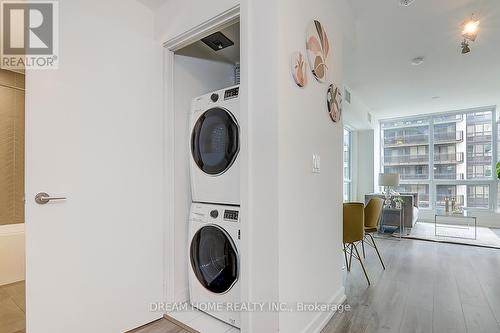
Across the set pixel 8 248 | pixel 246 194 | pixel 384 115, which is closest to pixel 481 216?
pixel 384 115

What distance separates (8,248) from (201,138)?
221 cm

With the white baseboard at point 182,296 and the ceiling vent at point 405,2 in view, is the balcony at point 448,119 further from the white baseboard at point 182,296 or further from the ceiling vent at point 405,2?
the white baseboard at point 182,296

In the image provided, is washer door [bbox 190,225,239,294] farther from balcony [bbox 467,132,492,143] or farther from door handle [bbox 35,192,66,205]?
balcony [bbox 467,132,492,143]

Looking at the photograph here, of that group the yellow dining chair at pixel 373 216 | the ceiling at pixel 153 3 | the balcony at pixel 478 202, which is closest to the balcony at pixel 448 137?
the balcony at pixel 478 202

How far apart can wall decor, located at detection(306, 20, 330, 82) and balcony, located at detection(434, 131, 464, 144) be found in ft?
19.2

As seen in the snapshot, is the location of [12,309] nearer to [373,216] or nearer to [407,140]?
[373,216]

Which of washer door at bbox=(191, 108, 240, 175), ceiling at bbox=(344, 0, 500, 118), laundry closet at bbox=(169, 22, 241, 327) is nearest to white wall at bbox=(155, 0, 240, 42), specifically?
laundry closet at bbox=(169, 22, 241, 327)

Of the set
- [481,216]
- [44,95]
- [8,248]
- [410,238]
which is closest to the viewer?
[44,95]

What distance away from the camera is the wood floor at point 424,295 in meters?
1.77

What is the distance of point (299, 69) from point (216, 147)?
0.79 meters

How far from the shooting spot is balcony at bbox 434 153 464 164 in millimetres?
5890

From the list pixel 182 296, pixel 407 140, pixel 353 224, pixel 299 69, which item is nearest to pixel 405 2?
pixel 299 69

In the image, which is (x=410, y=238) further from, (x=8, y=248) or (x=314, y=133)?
(x=8, y=248)

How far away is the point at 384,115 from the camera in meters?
6.35
